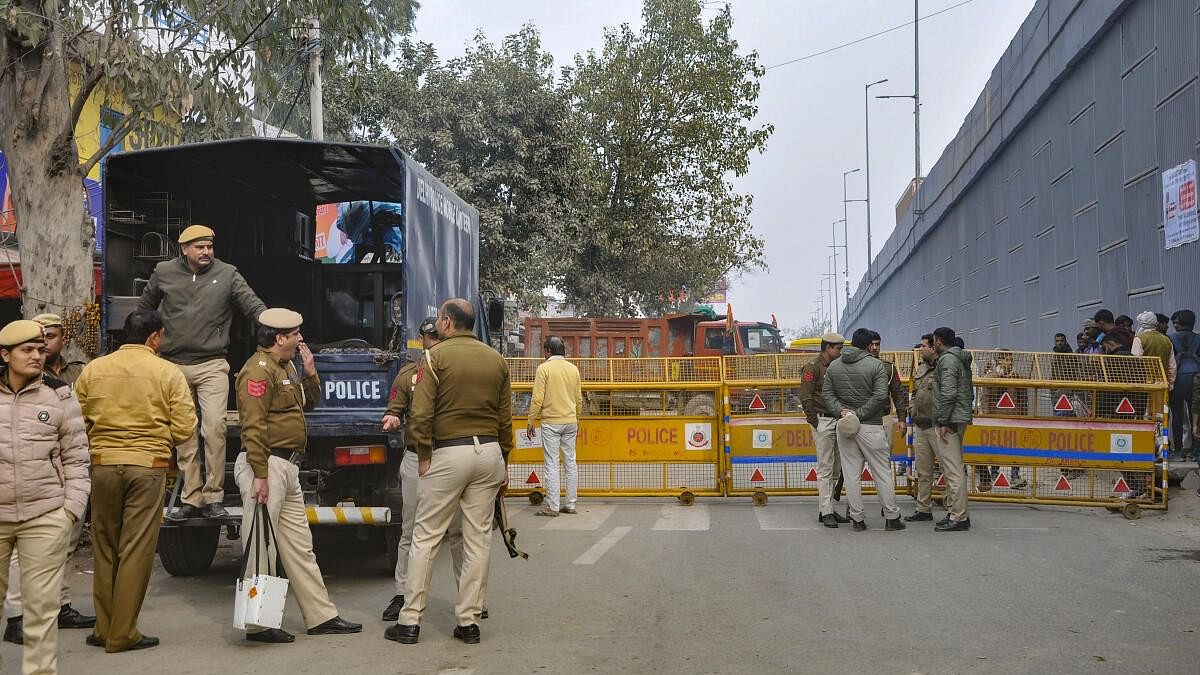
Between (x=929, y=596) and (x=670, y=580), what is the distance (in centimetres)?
185

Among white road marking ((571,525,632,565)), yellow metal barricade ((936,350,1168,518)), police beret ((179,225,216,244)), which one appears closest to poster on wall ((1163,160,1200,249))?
yellow metal barricade ((936,350,1168,518))

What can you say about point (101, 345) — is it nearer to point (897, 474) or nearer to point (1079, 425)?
point (897, 474)

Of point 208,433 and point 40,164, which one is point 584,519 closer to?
point 208,433

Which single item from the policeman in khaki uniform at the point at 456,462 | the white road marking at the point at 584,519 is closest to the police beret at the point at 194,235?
the policeman in khaki uniform at the point at 456,462

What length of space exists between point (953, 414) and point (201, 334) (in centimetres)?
703

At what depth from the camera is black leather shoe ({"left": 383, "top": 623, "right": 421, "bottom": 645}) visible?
6.45 m

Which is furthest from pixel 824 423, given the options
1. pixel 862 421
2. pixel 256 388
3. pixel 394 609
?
pixel 256 388

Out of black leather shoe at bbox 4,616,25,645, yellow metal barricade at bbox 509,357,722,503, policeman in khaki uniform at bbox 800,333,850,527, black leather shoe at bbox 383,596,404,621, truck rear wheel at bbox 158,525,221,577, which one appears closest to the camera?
black leather shoe at bbox 4,616,25,645

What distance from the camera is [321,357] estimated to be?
8367 millimetres

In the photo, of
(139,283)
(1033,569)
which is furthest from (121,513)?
(1033,569)

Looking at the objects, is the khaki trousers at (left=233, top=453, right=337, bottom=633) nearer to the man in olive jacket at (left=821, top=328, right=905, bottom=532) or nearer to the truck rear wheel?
the truck rear wheel

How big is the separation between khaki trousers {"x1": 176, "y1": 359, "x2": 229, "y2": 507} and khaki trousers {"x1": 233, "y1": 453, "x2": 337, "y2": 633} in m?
1.06

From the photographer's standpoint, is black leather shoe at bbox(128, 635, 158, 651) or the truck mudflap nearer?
black leather shoe at bbox(128, 635, 158, 651)

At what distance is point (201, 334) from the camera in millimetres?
7910
